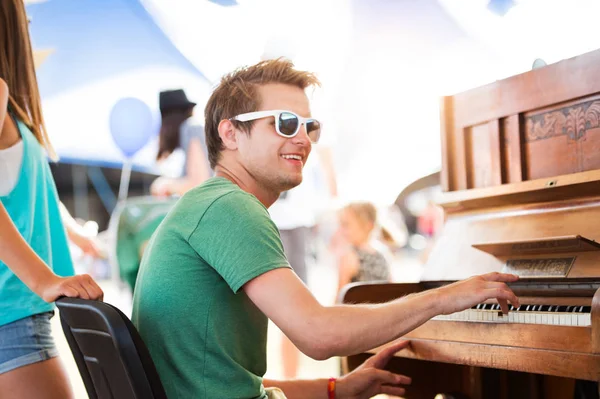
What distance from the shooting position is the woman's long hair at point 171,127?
4.76 metres

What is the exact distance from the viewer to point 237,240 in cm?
146

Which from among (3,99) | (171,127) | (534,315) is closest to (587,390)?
(534,315)

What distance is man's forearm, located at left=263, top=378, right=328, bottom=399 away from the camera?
6.48ft

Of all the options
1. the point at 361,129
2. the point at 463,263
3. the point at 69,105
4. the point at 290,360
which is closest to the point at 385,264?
the point at 290,360

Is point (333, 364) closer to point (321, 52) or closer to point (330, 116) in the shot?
point (330, 116)

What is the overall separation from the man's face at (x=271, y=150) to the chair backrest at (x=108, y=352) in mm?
574

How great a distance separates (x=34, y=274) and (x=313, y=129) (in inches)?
31.5

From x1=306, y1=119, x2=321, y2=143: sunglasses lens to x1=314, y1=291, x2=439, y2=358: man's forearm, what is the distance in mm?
574

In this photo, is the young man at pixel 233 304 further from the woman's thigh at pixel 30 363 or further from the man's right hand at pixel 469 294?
the woman's thigh at pixel 30 363

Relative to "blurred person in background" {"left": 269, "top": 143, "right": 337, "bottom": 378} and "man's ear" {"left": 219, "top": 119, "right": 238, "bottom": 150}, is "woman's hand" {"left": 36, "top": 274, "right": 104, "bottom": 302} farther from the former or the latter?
"blurred person in background" {"left": 269, "top": 143, "right": 337, "bottom": 378}

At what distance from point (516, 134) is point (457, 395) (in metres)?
1.03

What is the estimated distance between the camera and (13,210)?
1937 millimetres

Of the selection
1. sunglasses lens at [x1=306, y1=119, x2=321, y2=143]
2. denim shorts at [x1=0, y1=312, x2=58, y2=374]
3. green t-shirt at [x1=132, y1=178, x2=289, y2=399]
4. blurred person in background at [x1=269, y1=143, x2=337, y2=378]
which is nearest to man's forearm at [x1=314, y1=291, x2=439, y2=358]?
green t-shirt at [x1=132, y1=178, x2=289, y2=399]

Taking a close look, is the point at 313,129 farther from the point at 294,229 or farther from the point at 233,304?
the point at 294,229
